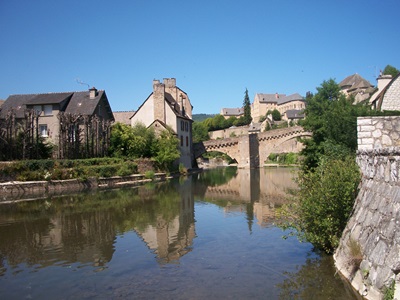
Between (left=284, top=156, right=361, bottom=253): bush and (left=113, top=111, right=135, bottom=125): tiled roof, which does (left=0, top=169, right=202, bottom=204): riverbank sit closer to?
(left=284, top=156, right=361, bottom=253): bush

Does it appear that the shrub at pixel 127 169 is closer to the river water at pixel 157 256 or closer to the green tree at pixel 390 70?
the river water at pixel 157 256

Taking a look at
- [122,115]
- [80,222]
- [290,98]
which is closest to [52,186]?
[80,222]

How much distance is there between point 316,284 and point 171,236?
685 centimetres

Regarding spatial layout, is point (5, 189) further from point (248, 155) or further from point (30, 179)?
point (248, 155)

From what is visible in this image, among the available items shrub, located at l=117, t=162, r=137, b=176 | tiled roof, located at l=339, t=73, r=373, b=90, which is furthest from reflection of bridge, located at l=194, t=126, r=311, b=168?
tiled roof, located at l=339, t=73, r=373, b=90

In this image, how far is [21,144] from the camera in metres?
33.8

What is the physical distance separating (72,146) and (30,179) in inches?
305

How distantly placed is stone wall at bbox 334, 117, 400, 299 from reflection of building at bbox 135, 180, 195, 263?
507 cm

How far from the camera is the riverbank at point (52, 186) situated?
27.8 m

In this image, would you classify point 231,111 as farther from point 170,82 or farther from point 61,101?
point 61,101

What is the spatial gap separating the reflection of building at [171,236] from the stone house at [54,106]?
2661 centimetres

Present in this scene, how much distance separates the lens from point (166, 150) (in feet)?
144

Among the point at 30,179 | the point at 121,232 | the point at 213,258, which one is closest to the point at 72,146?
the point at 30,179

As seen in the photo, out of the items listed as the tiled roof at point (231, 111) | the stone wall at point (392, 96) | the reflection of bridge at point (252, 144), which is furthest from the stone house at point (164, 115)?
the tiled roof at point (231, 111)
